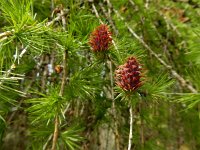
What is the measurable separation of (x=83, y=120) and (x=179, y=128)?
0.59 metres

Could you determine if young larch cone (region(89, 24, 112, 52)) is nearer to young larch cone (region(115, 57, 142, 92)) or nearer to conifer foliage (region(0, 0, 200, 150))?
conifer foliage (region(0, 0, 200, 150))

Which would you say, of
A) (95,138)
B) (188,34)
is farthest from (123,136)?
→ (188,34)

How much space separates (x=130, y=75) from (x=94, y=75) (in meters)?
0.29

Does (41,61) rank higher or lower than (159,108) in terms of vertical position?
higher

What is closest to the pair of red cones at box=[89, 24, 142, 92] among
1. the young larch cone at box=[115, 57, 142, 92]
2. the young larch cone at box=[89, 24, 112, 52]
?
the young larch cone at box=[115, 57, 142, 92]

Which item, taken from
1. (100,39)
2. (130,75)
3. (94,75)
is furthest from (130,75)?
(94,75)

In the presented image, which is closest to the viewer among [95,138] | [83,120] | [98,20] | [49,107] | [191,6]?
[49,107]

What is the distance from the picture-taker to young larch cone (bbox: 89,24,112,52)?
995mm

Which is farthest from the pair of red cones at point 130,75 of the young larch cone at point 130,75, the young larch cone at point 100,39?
the young larch cone at point 100,39

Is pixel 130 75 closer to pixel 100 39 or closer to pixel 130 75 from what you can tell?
pixel 130 75

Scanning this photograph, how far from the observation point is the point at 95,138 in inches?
64.0

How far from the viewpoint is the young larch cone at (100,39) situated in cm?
100

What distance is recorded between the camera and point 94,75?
1.17 m

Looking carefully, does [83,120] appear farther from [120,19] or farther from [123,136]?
[120,19]
